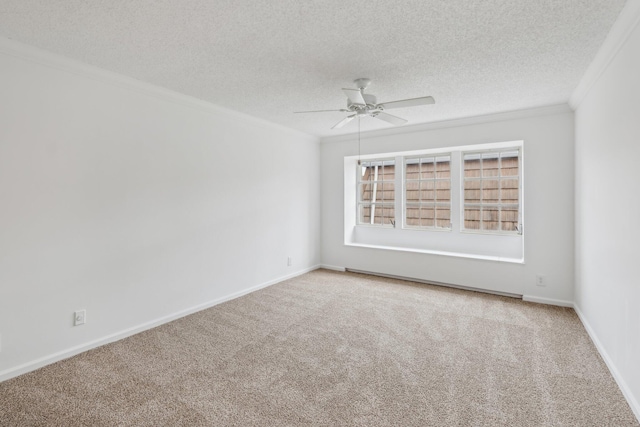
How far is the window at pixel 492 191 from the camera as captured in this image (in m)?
4.52

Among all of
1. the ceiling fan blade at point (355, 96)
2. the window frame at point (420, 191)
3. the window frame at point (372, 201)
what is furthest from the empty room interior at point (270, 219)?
the window frame at point (372, 201)

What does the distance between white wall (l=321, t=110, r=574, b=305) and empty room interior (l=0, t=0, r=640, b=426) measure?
0.03 metres

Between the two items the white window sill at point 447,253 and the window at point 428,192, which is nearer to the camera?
the white window sill at point 447,253

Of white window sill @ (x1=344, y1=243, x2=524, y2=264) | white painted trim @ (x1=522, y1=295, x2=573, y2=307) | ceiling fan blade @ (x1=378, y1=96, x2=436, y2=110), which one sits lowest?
white painted trim @ (x1=522, y1=295, x2=573, y2=307)

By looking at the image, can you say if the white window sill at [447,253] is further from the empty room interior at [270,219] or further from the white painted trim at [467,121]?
the white painted trim at [467,121]

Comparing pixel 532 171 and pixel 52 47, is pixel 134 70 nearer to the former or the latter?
pixel 52 47

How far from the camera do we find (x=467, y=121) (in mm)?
4320

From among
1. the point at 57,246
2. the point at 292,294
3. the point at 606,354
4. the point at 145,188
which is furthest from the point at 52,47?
the point at 606,354

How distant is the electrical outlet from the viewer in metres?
2.61

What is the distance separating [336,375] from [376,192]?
153 inches

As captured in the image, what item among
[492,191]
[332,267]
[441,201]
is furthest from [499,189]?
[332,267]

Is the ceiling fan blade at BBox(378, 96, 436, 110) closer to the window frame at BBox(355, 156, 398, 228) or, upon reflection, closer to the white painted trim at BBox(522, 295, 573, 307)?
the window frame at BBox(355, 156, 398, 228)

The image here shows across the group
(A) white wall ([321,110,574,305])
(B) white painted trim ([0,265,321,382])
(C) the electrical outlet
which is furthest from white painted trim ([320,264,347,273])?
(C) the electrical outlet

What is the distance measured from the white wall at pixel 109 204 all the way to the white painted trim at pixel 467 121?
175 centimetres
